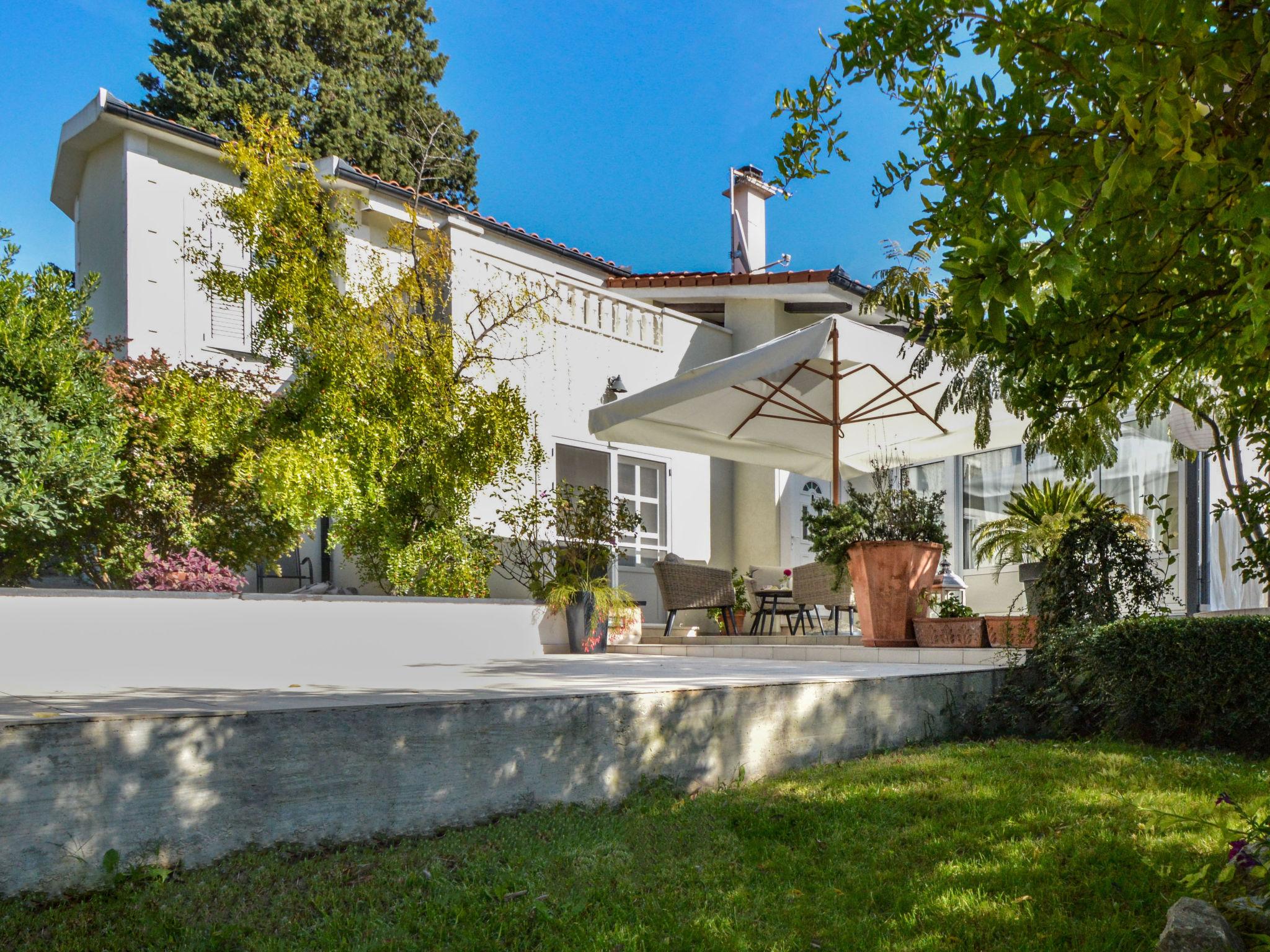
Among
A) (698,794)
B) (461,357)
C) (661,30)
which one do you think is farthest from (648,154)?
(698,794)

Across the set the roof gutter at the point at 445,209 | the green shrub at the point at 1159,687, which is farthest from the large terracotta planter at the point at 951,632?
the roof gutter at the point at 445,209

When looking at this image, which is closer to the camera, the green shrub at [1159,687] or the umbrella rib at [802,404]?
the green shrub at [1159,687]

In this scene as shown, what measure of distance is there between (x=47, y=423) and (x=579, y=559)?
14.1 ft

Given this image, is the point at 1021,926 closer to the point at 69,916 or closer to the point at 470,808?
the point at 470,808

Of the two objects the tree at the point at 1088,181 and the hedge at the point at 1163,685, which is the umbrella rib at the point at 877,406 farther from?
the tree at the point at 1088,181

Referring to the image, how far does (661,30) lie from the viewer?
36.8m

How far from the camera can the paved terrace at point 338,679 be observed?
3.25 m

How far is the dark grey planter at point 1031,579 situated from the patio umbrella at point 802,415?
1357 millimetres

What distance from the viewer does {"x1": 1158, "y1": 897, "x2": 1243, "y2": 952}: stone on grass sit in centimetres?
232

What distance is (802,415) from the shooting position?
9406mm

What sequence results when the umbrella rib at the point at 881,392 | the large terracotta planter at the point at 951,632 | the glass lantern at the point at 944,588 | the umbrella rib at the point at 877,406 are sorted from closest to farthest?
the large terracotta planter at the point at 951,632 → the glass lantern at the point at 944,588 → the umbrella rib at the point at 881,392 → the umbrella rib at the point at 877,406

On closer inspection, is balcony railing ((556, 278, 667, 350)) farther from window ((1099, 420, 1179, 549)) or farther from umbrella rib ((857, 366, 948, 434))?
window ((1099, 420, 1179, 549))

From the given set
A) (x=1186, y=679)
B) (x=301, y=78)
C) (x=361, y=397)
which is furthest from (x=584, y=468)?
(x=301, y=78)

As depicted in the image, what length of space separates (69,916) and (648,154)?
55.8 m
